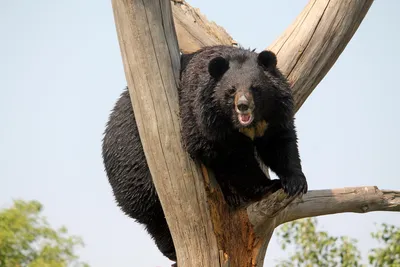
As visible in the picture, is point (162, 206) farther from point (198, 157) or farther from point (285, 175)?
point (285, 175)

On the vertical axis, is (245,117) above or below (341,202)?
above

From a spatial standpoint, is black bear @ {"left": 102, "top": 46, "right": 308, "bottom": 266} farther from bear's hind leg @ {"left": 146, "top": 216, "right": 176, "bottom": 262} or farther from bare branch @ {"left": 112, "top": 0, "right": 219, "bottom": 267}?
bear's hind leg @ {"left": 146, "top": 216, "right": 176, "bottom": 262}

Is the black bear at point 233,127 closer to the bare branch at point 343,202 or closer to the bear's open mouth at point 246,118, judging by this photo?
the bear's open mouth at point 246,118

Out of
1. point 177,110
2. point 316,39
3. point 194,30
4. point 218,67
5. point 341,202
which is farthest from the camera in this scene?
point 194,30

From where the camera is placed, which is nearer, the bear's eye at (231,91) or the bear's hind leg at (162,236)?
the bear's eye at (231,91)

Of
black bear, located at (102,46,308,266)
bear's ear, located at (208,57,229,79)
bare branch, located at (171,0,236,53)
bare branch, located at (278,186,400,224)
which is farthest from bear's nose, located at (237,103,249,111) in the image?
bare branch, located at (171,0,236,53)

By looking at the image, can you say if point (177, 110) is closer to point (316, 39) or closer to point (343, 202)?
point (316, 39)

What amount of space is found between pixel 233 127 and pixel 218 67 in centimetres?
43

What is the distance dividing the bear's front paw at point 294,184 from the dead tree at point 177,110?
69 millimetres

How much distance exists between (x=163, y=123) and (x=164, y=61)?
443 mm

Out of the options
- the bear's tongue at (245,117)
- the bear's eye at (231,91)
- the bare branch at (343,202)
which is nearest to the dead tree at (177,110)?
the bare branch at (343,202)

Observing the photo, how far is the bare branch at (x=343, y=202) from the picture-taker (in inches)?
207

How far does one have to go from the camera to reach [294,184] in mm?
4266

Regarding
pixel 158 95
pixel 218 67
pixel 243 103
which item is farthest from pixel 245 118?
pixel 158 95
